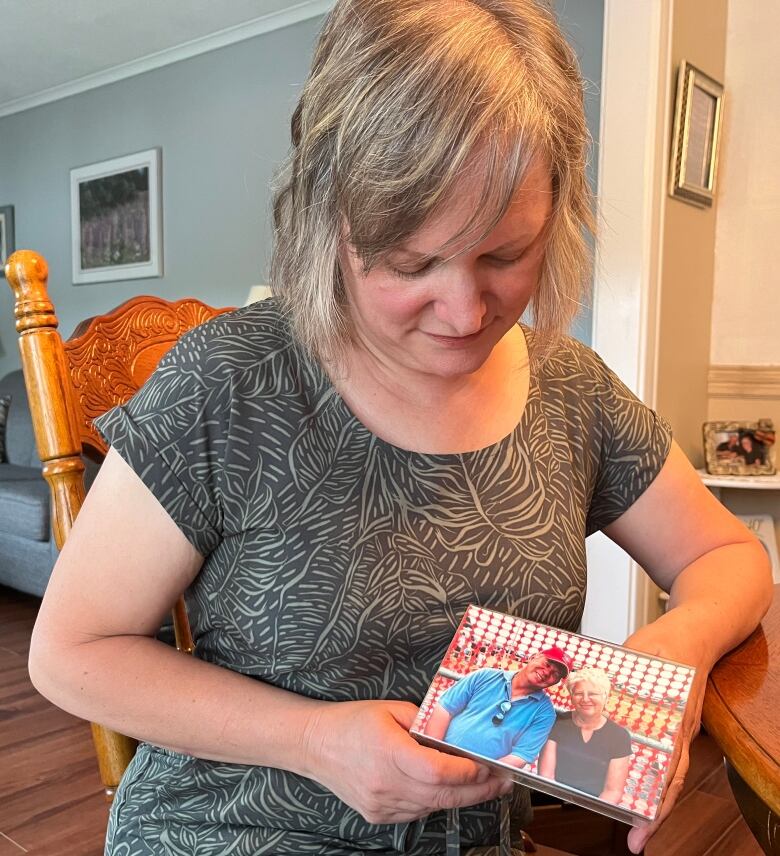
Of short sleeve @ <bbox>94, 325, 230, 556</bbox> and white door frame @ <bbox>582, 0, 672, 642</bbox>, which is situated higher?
white door frame @ <bbox>582, 0, 672, 642</bbox>

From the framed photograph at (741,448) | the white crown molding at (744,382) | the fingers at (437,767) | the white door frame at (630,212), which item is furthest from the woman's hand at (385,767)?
the white crown molding at (744,382)

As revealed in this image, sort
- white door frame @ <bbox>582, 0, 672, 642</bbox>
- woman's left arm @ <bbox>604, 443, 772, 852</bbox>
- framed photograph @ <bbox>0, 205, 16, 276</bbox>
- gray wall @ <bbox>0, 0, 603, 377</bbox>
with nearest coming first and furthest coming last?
woman's left arm @ <bbox>604, 443, 772, 852</bbox>, white door frame @ <bbox>582, 0, 672, 642</bbox>, gray wall @ <bbox>0, 0, 603, 377</bbox>, framed photograph @ <bbox>0, 205, 16, 276</bbox>

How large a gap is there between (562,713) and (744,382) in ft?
8.47

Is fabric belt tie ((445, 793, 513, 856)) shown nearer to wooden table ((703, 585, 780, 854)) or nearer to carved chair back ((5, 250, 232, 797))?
wooden table ((703, 585, 780, 854))

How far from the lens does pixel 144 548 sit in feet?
2.54

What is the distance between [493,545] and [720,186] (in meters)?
2.49

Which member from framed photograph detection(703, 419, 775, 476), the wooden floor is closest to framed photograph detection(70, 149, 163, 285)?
the wooden floor

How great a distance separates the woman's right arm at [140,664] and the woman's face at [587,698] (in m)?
0.20

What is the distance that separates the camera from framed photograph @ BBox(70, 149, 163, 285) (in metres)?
4.97

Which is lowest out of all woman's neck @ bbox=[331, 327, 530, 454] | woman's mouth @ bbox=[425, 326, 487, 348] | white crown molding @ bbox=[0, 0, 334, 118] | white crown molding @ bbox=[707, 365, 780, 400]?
white crown molding @ bbox=[707, 365, 780, 400]

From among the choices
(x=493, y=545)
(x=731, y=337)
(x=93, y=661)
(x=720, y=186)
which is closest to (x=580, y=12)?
(x=720, y=186)

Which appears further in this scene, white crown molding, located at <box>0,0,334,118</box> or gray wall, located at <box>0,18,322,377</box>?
gray wall, located at <box>0,18,322,377</box>

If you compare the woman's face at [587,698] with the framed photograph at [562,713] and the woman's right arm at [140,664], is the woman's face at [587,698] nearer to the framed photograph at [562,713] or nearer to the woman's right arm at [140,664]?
the framed photograph at [562,713]

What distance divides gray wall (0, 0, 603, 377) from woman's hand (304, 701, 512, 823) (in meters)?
3.68
